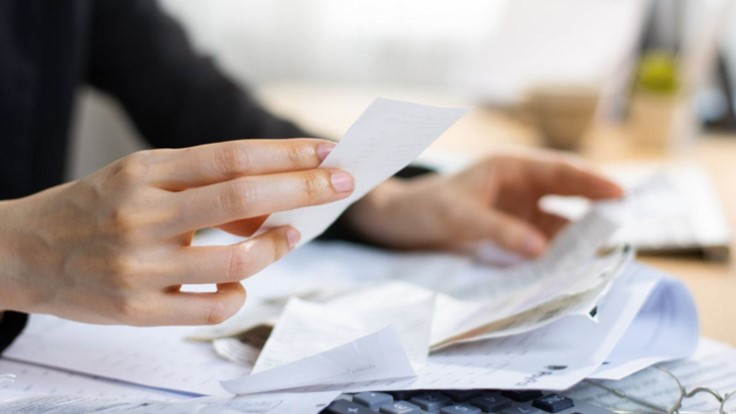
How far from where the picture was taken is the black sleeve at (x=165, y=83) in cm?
113

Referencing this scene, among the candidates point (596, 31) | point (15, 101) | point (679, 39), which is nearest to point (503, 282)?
point (15, 101)

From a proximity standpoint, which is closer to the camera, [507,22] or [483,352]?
[483,352]

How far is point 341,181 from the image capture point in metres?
0.52

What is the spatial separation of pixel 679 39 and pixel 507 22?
531mm

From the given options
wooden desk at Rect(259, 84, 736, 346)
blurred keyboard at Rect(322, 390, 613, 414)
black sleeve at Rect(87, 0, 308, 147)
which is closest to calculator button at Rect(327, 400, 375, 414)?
blurred keyboard at Rect(322, 390, 613, 414)

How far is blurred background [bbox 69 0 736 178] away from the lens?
61.4 inches

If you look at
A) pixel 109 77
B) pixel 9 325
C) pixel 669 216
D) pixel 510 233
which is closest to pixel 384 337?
pixel 9 325

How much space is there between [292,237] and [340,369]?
89mm

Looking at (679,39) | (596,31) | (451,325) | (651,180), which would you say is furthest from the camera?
(679,39)

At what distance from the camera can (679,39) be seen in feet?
6.73

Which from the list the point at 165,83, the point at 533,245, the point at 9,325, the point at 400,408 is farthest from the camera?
the point at 165,83

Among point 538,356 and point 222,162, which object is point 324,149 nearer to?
point 222,162

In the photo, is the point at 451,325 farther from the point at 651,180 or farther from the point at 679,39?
the point at 679,39

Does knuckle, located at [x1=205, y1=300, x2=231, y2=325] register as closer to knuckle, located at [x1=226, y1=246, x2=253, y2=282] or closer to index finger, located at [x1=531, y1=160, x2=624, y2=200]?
knuckle, located at [x1=226, y1=246, x2=253, y2=282]
